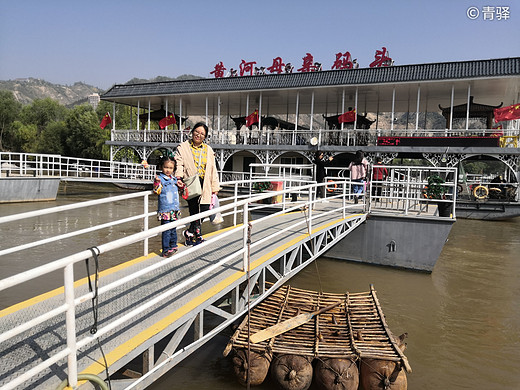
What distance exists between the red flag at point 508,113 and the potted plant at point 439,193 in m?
9.13

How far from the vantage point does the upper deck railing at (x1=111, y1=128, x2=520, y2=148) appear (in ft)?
55.0

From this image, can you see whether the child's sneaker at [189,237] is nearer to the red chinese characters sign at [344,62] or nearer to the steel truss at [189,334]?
the steel truss at [189,334]

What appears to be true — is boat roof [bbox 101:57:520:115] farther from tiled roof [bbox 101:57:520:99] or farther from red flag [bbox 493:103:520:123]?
red flag [bbox 493:103:520:123]

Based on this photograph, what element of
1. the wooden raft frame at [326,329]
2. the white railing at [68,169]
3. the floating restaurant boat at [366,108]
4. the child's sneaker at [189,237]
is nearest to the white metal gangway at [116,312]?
the child's sneaker at [189,237]

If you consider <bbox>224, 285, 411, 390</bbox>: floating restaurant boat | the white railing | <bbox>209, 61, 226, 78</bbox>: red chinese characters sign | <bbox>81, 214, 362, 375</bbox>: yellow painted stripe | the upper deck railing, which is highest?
<bbox>209, 61, 226, 78</bbox>: red chinese characters sign

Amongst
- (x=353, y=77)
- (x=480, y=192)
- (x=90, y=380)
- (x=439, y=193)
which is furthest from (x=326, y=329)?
(x=353, y=77)

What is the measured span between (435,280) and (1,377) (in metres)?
8.38

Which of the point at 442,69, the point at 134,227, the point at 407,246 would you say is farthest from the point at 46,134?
the point at 407,246

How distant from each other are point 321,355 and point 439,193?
6425 millimetres

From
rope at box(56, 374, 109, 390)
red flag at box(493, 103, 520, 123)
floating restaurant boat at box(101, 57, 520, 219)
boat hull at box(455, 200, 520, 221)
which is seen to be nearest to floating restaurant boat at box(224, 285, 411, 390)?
rope at box(56, 374, 109, 390)

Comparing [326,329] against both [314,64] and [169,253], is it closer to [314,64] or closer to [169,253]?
[169,253]

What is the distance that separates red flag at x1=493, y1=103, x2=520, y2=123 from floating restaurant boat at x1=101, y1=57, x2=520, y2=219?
39mm

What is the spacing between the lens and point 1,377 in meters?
2.34

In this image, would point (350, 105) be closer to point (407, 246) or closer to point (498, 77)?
point (498, 77)
